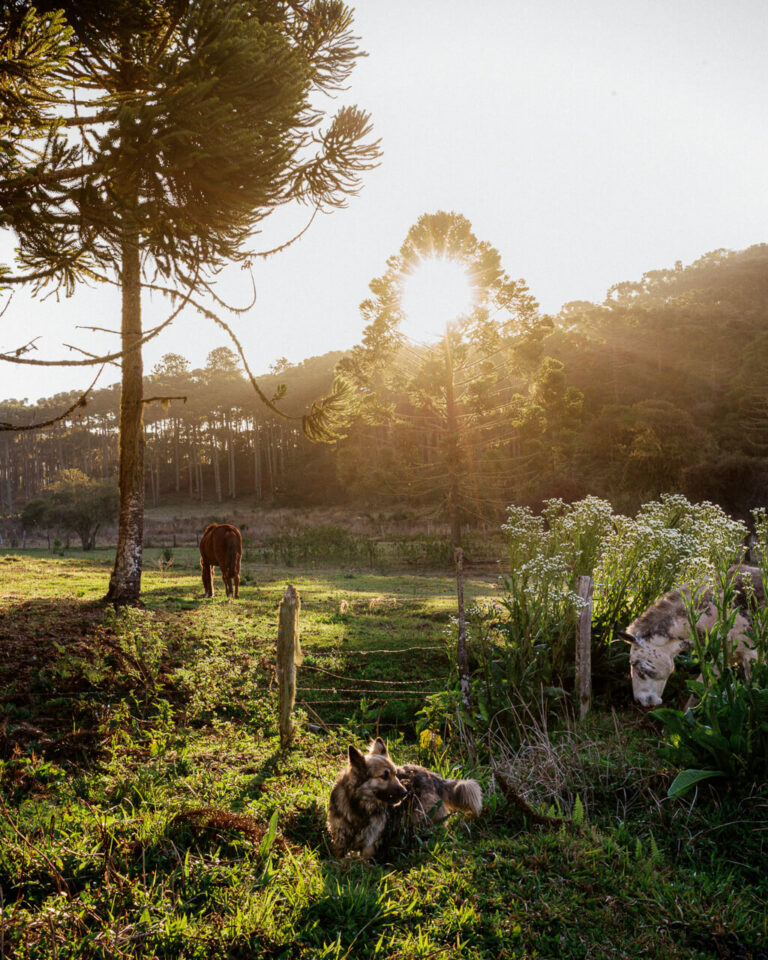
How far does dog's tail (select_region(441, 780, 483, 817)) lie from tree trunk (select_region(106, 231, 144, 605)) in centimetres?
702

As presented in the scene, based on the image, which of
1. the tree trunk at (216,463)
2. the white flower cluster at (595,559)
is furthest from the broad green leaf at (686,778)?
the tree trunk at (216,463)

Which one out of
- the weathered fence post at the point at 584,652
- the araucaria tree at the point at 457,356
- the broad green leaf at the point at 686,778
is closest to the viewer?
the broad green leaf at the point at 686,778

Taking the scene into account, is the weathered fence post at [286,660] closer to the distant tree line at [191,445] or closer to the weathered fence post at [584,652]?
the weathered fence post at [584,652]

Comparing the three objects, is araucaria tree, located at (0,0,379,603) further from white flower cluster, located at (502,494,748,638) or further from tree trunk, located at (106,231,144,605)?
white flower cluster, located at (502,494,748,638)

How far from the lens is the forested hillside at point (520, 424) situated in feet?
86.7

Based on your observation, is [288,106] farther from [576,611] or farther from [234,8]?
[576,611]

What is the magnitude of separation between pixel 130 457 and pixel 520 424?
19.7 m

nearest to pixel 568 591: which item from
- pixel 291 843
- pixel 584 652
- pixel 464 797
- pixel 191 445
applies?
pixel 584 652

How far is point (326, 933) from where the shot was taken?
2459 mm

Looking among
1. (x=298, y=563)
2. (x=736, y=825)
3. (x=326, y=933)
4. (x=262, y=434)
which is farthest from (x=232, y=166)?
(x=262, y=434)

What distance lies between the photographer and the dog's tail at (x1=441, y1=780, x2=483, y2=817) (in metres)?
3.49

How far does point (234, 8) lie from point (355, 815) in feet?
24.5

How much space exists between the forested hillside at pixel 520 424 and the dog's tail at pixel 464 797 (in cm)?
675

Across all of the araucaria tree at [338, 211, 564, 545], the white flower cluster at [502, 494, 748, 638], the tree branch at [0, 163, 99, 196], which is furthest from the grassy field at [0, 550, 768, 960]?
the araucaria tree at [338, 211, 564, 545]
